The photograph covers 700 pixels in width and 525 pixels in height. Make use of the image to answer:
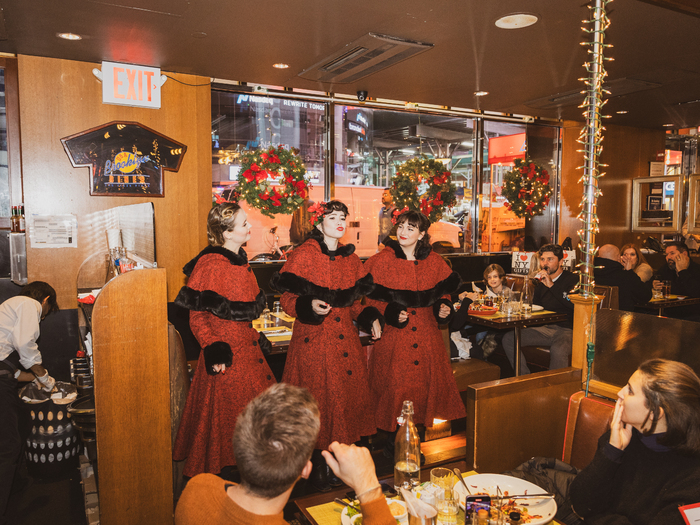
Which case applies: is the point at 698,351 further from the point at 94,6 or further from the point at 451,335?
the point at 94,6

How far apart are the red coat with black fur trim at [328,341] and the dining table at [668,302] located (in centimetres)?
367

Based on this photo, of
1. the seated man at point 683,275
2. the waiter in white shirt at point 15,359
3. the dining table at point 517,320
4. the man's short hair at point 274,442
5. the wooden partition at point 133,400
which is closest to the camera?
the man's short hair at point 274,442

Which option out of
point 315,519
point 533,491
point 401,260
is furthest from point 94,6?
point 533,491

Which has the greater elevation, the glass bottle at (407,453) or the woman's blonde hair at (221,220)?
the woman's blonde hair at (221,220)

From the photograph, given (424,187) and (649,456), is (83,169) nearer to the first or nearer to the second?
(424,187)

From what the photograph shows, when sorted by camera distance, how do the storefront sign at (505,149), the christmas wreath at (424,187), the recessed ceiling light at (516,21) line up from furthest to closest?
the storefront sign at (505,149) → the christmas wreath at (424,187) → the recessed ceiling light at (516,21)

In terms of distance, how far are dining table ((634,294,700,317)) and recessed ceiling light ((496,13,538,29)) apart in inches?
126

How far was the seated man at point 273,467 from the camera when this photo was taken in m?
1.21

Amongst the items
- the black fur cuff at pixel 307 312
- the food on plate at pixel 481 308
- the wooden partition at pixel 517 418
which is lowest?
the wooden partition at pixel 517 418

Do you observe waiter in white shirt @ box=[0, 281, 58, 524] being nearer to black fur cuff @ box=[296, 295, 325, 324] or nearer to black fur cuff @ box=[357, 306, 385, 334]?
black fur cuff @ box=[296, 295, 325, 324]

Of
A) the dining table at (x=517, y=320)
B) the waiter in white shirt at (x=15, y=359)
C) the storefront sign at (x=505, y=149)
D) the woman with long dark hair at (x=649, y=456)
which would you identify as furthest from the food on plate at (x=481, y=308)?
the waiter in white shirt at (x=15, y=359)

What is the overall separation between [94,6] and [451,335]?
395 centimetres

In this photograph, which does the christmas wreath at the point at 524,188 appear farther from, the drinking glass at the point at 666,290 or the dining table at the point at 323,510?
the dining table at the point at 323,510

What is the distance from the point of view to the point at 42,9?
3.39 metres
